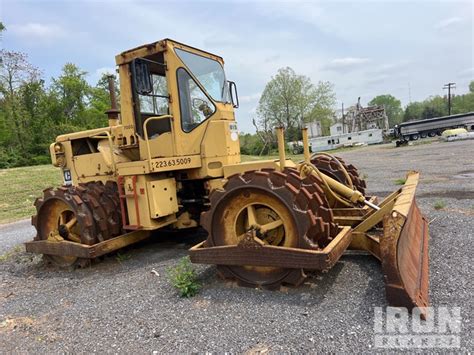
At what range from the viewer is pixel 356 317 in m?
2.99

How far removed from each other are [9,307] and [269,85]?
57827mm

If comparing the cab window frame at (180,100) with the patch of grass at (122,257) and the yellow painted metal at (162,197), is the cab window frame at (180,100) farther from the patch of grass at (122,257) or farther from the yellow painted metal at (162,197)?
the patch of grass at (122,257)

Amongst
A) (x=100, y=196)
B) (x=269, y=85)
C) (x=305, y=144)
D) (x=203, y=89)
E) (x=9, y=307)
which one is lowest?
(x=9, y=307)

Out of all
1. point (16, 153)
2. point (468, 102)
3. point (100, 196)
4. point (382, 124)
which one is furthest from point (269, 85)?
point (100, 196)

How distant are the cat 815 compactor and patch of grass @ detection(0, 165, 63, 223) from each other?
827cm

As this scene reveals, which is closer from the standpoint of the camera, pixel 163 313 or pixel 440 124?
pixel 163 313

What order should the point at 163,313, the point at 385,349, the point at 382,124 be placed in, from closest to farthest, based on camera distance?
the point at 385,349, the point at 163,313, the point at 382,124

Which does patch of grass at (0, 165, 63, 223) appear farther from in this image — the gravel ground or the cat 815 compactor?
the gravel ground

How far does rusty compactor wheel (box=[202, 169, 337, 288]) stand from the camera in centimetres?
353

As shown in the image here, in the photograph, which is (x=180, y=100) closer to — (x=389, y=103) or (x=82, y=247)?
(x=82, y=247)

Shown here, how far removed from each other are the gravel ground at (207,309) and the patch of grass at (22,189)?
30.0 feet

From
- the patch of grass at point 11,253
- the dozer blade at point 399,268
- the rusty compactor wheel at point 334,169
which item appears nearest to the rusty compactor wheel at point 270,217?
the dozer blade at point 399,268

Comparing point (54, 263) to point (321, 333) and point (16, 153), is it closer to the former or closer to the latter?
point (321, 333)

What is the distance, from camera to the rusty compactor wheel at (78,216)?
5102mm
